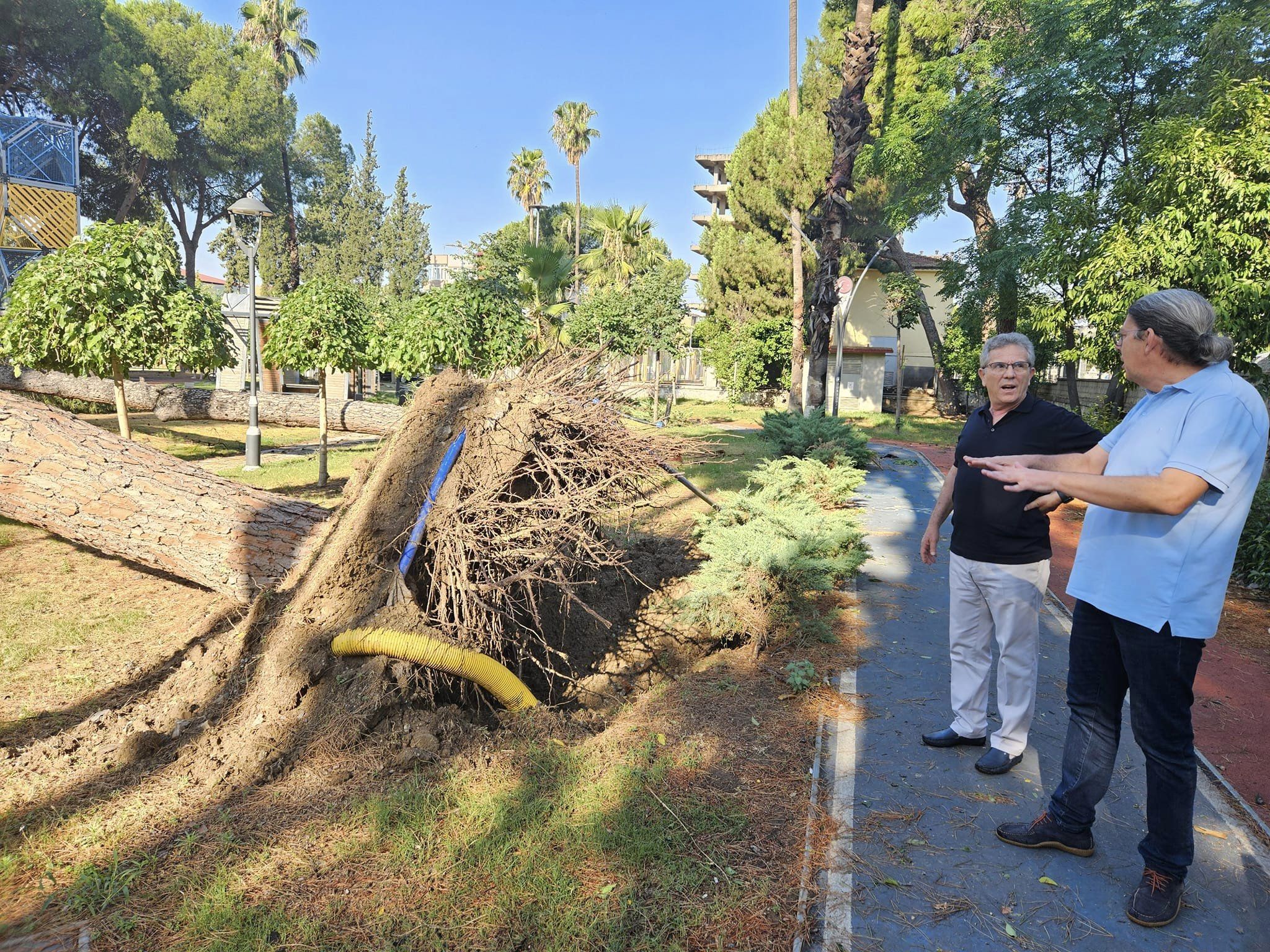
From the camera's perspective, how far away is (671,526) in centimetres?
891

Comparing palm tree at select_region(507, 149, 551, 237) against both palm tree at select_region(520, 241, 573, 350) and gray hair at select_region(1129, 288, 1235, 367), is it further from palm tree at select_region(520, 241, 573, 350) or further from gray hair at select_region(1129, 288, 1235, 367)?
gray hair at select_region(1129, 288, 1235, 367)

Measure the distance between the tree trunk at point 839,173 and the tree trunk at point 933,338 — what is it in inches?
492

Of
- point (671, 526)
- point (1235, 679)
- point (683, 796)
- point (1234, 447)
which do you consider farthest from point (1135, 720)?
point (671, 526)

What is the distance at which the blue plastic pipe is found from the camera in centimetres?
391

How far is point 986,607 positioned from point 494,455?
106 inches

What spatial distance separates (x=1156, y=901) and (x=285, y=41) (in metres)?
51.3

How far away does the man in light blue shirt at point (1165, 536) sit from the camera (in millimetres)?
2396

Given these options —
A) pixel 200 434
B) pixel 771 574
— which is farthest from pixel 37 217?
pixel 771 574

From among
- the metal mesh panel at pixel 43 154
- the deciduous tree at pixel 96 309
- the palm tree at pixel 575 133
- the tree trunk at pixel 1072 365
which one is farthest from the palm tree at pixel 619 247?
the deciduous tree at pixel 96 309

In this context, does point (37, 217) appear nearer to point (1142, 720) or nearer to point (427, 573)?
point (427, 573)

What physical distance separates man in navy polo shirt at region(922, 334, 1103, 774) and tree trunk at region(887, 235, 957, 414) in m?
26.2

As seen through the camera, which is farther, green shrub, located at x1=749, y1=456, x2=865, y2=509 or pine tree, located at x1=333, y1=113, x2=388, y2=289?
pine tree, located at x1=333, y1=113, x2=388, y2=289

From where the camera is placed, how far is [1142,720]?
100 inches

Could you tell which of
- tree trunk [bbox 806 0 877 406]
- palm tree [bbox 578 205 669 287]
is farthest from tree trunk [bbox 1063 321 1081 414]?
palm tree [bbox 578 205 669 287]
